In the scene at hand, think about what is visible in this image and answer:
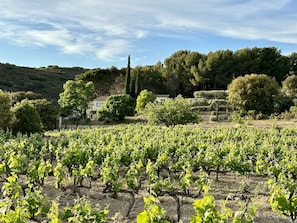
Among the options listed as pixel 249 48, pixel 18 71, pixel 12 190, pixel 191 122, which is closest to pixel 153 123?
pixel 191 122

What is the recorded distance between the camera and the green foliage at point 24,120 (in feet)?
62.4

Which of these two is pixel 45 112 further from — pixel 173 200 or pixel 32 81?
pixel 32 81

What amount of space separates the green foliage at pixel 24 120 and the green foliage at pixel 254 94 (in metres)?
17.9

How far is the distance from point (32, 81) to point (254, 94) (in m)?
34.4

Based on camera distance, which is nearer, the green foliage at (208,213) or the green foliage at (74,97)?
the green foliage at (208,213)

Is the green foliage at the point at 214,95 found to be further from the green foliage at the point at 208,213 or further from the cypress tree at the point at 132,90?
the green foliage at the point at 208,213

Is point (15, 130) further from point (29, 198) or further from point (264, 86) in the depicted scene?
point (264, 86)

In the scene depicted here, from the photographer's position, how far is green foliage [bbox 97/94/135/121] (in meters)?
32.9

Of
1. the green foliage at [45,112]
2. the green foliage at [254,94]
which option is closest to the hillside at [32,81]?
the green foliage at [45,112]

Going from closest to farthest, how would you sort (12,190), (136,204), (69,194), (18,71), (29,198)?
(29,198) < (12,190) < (136,204) < (69,194) < (18,71)

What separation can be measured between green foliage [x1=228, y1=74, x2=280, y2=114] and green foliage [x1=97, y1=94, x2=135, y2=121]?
361 inches

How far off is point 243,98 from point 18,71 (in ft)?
124

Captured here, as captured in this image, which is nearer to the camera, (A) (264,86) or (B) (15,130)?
(B) (15,130)

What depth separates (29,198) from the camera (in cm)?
530
